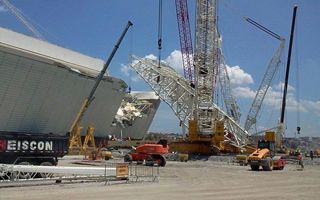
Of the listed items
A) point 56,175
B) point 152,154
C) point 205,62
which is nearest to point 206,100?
point 205,62

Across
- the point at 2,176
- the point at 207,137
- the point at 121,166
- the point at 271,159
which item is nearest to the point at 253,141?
the point at 207,137

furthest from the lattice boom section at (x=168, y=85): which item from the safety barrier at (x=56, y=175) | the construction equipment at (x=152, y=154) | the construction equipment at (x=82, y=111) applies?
the safety barrier at (x=56, y=175)

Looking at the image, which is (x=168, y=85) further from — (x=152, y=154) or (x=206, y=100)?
(x=152, y=154)

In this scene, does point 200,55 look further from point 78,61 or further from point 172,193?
point 172,193

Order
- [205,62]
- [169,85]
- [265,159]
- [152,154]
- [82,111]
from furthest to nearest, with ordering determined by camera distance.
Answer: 1. [169,85]
2. [205,62]
3. [82,111]
4. [152,154]
5. [265,159]

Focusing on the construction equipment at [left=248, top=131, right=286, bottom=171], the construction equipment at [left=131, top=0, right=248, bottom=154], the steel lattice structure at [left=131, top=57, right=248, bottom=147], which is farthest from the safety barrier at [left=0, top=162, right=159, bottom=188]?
the steel lattice structure at [left=131, top=57, right=248, bottom=147]

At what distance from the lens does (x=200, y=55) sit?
78.1 m

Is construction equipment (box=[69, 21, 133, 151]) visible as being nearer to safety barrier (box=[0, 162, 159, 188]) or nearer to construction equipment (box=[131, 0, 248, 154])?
construction equipment (box=[131, 0, 248, 154])

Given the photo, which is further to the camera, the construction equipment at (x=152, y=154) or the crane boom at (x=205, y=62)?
the crane boom at (x=205, y=62)

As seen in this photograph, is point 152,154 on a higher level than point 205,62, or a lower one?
lower

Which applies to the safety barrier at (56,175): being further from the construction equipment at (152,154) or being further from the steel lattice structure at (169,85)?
the steel lattice structure at (169,85)

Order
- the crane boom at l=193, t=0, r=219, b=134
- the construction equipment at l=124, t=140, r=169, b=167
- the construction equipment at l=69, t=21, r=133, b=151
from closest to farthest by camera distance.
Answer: the construction equipment at l=124, t=140, r=169, b=167 → the construction equipment at l=69, t=21, r=133, b=151 → the crane boom at l=193, t=0, r=219, b=134

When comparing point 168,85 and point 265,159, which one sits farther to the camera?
point 168,85

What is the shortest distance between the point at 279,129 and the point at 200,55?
69.1 ft
